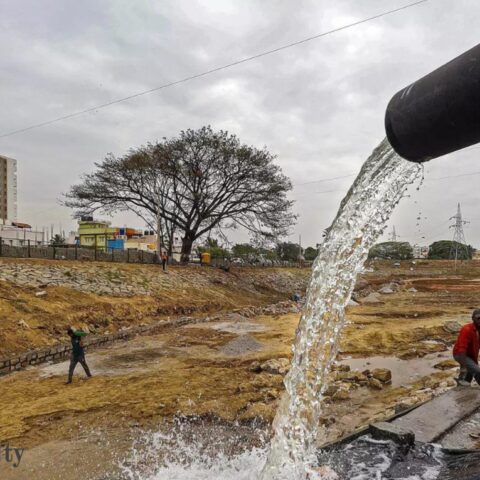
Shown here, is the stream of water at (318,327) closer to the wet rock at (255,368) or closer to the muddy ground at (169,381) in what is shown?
the muddy ground at (169,381)

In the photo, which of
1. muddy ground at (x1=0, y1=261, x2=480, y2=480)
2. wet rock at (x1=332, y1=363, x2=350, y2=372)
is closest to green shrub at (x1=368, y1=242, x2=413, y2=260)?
muddy ground at (x1=0, y1=261, x2=480, y2=480)

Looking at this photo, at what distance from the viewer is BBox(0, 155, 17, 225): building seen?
290ft

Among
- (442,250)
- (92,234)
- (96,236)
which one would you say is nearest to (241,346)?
(96,236)

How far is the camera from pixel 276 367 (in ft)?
34.0

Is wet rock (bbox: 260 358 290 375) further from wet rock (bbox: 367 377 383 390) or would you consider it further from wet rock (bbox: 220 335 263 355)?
wet rock (bbox: 220 335 263 355)

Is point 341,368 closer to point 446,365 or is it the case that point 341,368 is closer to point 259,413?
point 446,365

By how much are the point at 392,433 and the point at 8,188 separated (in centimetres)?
9935

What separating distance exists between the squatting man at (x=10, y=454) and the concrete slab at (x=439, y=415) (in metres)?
4.99

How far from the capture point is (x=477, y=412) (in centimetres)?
527

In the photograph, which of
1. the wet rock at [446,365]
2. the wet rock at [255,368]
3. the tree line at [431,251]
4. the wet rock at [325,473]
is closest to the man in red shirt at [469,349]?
the wet rock at [446,365]

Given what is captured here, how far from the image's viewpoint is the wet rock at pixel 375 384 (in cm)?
902

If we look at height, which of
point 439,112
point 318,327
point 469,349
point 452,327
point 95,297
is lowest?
point 452,327

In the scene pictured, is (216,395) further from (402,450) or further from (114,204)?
(114,204)

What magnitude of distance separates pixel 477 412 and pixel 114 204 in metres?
29.7
